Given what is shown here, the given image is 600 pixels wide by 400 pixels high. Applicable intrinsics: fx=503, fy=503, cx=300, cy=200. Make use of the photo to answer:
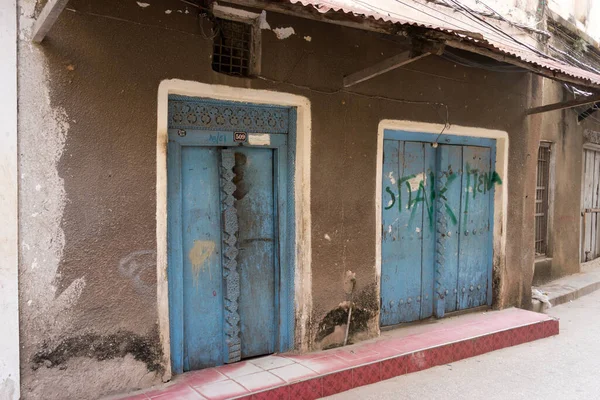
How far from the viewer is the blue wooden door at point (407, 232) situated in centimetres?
540

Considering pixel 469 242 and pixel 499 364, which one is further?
pixel 469 242

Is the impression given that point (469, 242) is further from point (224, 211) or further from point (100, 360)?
point (100, 360)

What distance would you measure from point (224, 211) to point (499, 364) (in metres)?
3.13

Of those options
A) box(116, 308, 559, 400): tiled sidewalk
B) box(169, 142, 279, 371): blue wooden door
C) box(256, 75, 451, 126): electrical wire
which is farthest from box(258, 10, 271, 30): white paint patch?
box(116, 308, 559, 400): tiled sidewalk

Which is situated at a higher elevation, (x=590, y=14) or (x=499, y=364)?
(x=590, y=14)

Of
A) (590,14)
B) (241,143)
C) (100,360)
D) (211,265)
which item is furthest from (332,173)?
(590,14)

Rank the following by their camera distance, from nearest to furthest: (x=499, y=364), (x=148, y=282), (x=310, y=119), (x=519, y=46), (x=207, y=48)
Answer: (x=148, y=282) < (x=207, y=48) < (x=310, y=119) < (x=499, y=364) < (x=519, y=46)

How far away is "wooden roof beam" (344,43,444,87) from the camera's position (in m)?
3.99

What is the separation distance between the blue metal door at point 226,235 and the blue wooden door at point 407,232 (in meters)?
1.35

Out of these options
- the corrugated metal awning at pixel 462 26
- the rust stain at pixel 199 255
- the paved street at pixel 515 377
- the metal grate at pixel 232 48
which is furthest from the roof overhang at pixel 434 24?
the paved street at pixel 515 377

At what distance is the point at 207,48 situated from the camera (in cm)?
392

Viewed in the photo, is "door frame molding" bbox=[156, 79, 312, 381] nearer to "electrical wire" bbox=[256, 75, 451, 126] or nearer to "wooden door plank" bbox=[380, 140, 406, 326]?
"electrical wire" bbox=[256, 75, 451, 126]

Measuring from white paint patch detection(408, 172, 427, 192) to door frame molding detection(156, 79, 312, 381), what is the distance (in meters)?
1.62

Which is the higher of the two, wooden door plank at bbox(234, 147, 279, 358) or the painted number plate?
the painted number plate
